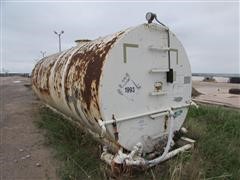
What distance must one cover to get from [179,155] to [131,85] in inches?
47.9

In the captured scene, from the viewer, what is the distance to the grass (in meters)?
3.00

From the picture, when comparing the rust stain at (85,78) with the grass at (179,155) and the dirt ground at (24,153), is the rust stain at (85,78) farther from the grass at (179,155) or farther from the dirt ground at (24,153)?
the dirt ground at (24,153)

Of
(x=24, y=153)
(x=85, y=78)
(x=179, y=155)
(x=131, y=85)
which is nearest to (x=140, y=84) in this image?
(x=131, y=85)

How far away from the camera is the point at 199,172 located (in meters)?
2.90

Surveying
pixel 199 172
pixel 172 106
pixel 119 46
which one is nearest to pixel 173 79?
pixel 172 106

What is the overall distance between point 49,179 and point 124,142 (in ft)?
3.62

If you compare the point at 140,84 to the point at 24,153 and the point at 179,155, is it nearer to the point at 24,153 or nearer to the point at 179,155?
the point at 179,155

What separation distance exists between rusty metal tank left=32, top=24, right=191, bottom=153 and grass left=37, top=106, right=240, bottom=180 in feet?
1.20

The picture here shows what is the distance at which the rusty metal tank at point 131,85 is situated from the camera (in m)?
2.84

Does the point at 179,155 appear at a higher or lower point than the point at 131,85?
lower

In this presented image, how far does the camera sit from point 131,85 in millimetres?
3012

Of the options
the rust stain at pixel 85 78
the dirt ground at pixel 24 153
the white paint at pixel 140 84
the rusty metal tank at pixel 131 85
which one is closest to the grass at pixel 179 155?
the dirt ground at pixel 24 153

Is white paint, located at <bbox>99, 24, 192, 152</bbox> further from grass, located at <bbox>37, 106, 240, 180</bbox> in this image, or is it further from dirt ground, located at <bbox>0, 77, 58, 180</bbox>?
dirt ground, located at <bbox>0, 77, 58, 180</bbox>

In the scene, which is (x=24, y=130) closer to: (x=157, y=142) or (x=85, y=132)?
(x=85, y=132)
